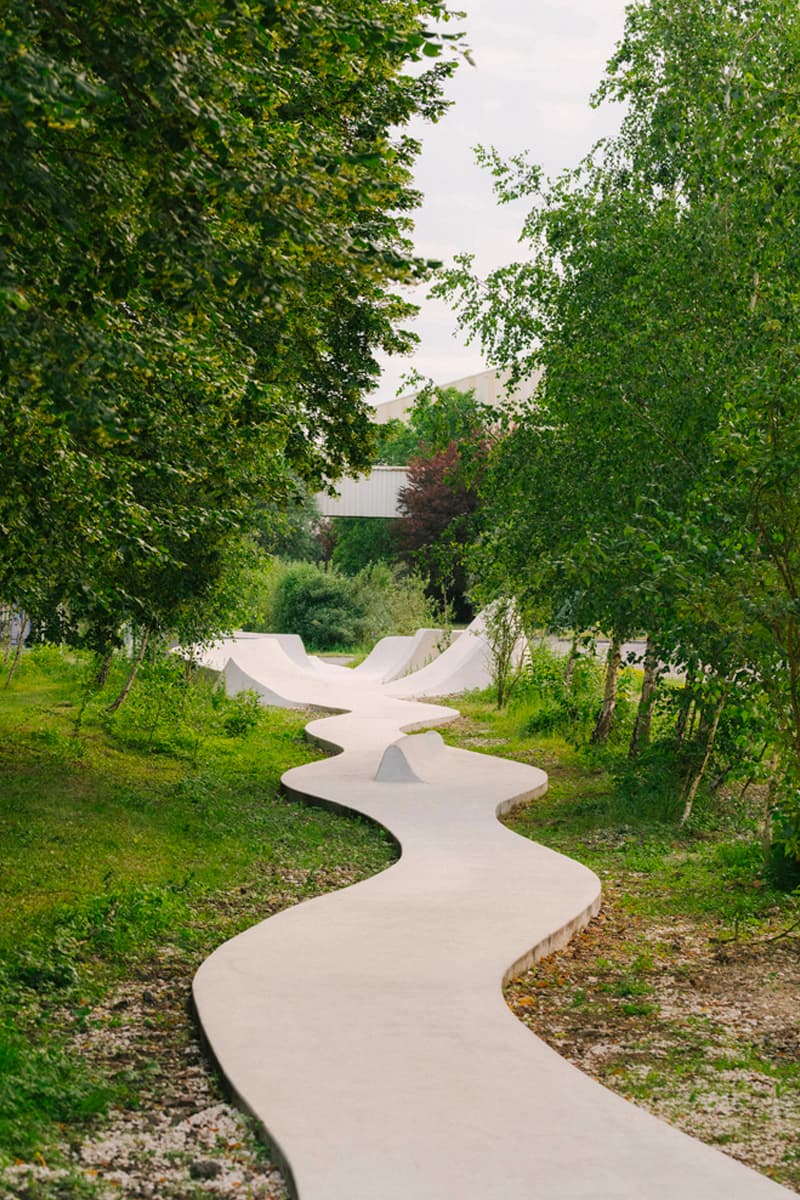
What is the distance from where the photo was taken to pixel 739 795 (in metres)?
9.78

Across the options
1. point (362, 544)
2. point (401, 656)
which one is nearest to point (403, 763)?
point (401, 656)

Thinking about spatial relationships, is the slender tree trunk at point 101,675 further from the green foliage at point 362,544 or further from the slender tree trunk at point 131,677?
the green foliage at point 362,544

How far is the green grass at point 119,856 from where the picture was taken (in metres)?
4.07

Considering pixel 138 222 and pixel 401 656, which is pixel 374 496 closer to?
pixel 401 656

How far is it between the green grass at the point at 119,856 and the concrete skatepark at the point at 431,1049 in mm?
501

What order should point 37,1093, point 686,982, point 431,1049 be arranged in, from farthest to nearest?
point 686,982
point 431,1049
point 37,1093

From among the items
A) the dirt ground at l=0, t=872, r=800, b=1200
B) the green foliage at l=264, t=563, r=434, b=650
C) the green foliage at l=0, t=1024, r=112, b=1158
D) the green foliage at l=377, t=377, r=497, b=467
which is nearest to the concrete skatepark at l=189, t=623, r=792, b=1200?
the dirt ground at l=0, t=872, r=800, b=1200

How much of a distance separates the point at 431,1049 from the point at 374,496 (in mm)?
36112

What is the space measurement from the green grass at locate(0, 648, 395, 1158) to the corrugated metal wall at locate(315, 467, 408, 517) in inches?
1024

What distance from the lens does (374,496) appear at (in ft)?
131

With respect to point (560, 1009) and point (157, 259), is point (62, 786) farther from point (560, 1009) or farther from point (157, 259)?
point (157, 259)

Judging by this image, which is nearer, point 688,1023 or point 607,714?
point 688,1023

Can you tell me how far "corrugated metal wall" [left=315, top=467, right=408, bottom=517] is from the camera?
129 ft

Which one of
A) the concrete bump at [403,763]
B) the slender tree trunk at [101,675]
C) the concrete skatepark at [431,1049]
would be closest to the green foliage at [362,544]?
the slender tree trunk at [101,675]
